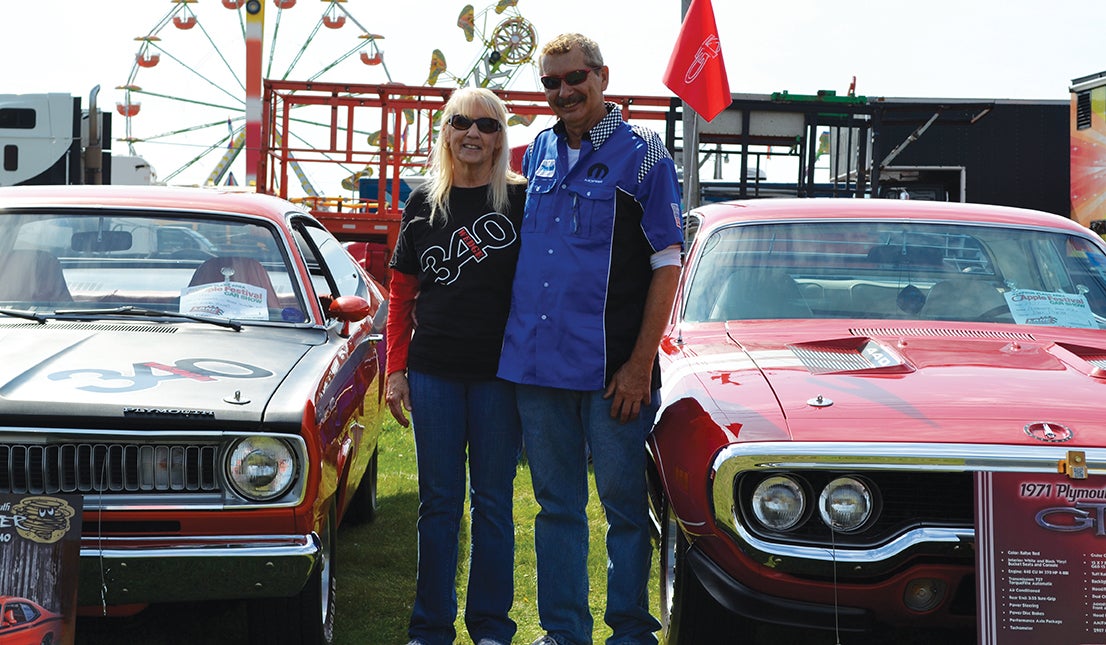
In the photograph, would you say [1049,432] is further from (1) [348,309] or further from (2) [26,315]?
(2) [26,315]

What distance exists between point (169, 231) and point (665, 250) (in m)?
2.24

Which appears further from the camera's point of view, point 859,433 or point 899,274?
point 899,274

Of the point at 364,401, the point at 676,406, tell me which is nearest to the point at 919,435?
the point at 676,406

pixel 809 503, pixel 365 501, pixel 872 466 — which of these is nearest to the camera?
pixel 872 466

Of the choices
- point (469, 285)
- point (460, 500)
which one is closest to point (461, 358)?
point (469, 285)

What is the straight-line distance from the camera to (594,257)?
3307 millimetres

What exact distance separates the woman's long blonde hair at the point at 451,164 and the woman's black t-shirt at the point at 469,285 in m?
0.03

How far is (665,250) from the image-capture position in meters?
3.28

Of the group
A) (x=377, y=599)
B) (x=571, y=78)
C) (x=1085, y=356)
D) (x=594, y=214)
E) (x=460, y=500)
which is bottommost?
(x=377, y=599)

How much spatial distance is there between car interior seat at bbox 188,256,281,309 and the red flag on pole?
213 inches

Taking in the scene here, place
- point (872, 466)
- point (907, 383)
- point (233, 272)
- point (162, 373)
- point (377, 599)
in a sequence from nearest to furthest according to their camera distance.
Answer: point (872, 466), point (907, 383), point (162, 373), point (233, 272), point (377, 599)

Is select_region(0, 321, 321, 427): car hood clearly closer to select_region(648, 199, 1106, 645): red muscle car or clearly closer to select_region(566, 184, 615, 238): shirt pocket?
select_region(566, 184, 615, 238): shirt pocket

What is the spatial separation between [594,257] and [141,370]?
1387mm

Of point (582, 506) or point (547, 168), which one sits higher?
point (547, 168)
